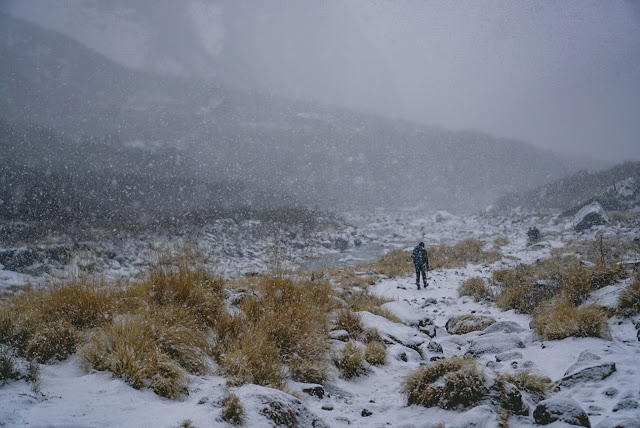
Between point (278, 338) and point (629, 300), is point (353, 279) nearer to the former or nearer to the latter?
point (629, 300)

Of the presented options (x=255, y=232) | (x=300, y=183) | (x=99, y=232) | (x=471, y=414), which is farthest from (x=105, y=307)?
(x=300, y=183)

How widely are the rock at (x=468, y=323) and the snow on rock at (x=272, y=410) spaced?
14.2ft

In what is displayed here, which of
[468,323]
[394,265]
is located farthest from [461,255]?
[468,323]

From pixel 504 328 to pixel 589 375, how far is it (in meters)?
2.27

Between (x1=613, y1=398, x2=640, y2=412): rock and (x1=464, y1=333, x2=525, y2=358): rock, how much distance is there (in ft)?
6.19

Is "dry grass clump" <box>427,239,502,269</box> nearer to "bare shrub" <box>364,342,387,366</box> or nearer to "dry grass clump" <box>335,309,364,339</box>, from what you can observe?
"dry grass clump" <box>335,309,364,339</box>

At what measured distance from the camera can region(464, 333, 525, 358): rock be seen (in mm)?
4469

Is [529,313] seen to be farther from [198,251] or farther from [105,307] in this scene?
[105,307]

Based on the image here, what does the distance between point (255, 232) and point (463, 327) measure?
568 inches

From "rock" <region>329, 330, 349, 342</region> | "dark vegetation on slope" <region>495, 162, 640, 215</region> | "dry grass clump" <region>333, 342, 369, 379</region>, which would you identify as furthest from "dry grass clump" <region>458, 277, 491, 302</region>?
"dark vegetation on slope" <region>495, 162, 640, 215</region>

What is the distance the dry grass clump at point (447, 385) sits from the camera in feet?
9.29

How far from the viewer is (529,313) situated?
621 centimetres

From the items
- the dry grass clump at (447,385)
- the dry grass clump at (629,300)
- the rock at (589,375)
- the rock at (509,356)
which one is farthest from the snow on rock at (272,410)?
the dry grass clump at (629,300)

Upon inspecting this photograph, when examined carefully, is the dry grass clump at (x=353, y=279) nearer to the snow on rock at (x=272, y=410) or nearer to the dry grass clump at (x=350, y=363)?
the dry grass clump at (x=350, y=363)
